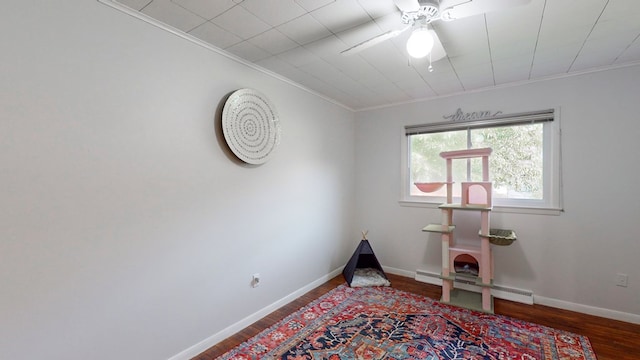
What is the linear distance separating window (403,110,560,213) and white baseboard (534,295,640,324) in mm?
893

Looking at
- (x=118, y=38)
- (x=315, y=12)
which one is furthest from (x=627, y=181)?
(x=118, y=38)

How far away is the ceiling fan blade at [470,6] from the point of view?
132 cm

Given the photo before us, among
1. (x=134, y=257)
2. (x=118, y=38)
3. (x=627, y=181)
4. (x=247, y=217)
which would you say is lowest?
(x=134, y=257)

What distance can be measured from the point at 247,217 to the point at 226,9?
1.54 m

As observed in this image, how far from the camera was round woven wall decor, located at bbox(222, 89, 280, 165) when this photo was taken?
2.19 meters

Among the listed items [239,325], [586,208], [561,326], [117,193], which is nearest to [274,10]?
[117,193]

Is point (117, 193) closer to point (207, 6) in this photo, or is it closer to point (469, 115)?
point (207, 6)

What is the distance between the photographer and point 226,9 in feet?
5.41

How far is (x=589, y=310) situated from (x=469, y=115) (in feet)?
7.16

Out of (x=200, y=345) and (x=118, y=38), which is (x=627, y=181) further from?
(x=118, y=38)

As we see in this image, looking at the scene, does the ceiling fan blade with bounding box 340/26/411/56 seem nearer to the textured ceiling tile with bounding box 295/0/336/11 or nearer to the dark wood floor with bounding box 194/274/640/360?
the textured ceiling tile with bounding box 295/0/336/11

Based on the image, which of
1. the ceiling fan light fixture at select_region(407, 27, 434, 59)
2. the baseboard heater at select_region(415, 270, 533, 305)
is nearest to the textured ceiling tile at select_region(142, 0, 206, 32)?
the ceiling fan light fixture at select_region(407, 27, 434, 59)

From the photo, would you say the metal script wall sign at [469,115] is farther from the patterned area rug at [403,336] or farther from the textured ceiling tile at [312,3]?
the textured ceiling tile at [312,3]

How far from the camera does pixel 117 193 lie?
→ 1.63 metres
